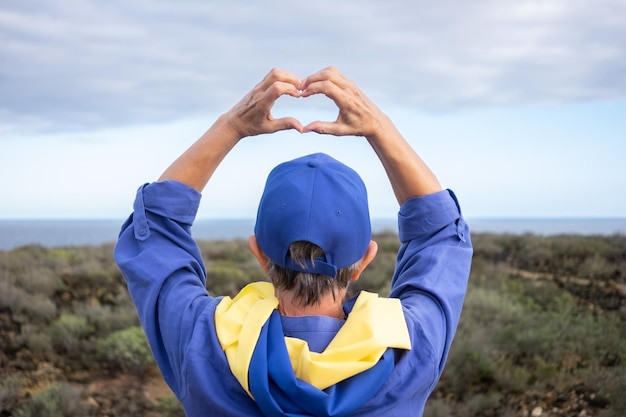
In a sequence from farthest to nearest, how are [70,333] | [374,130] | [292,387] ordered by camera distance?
[70,333]
[374,130]
[292,387]

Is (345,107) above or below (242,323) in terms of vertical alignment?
above

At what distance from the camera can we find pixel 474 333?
8.03 meters

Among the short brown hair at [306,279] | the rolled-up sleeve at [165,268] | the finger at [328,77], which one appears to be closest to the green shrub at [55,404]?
the rolled-up sleeve at [165,268]

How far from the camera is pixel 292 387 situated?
1.60 meters

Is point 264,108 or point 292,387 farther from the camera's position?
point 264,108

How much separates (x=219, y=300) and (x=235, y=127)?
0.53 meters

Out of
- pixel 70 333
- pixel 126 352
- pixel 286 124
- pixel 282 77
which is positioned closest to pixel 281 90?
pixel 282 77

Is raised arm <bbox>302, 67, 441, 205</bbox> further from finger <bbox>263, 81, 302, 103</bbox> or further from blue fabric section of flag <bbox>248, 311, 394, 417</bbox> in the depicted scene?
blue fabric section of flag <bbox>248, 311, 394, 417</bbox>

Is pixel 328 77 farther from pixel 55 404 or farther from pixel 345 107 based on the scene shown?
pixel 55 404

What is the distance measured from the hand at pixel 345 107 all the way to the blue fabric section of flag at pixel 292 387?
0.59 meters

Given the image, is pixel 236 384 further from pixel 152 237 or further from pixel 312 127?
pixel 312 127

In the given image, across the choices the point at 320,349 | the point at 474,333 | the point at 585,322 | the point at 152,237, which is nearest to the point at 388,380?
the point at 320,349

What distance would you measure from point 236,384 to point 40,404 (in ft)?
17.8

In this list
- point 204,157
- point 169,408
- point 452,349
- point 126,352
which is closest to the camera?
point 204,157
